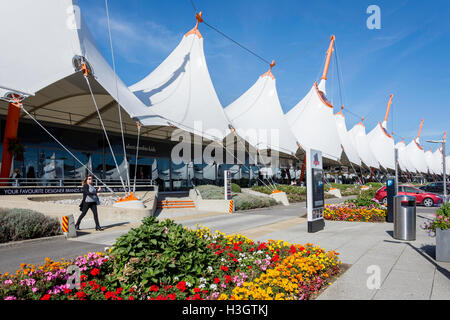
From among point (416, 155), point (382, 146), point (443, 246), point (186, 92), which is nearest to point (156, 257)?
point (443, 246)

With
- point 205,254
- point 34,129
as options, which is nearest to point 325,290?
point 205,254

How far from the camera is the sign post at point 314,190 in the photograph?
10086 millimetres

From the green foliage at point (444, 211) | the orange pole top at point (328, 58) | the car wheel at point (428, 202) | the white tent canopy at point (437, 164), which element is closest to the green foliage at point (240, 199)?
the car wheel at point (428, 202)

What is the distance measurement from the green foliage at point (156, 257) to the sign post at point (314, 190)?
6265 mm

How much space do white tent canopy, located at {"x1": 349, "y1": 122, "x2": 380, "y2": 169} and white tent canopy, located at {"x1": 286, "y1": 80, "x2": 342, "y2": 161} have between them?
23891 millimetres

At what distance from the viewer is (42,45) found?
560 inches

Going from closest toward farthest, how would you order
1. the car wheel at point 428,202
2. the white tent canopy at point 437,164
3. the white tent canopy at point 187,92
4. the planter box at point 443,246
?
the planter box at point 443,246 → the car wheel at point 428,202 → the white tent canopy at point 187,92 → the white tent canopy at point 437,164

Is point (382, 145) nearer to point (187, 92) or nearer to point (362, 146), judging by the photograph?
point (362, 146)

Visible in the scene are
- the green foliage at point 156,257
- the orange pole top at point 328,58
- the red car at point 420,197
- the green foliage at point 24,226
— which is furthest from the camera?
the orange pole top at point 328,58

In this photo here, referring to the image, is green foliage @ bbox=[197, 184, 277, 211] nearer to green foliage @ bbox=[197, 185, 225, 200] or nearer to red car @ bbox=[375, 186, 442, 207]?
green foliage @ bbox=[197, 185, 225, 200]

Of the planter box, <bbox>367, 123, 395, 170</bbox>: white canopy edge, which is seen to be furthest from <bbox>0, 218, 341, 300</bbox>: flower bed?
<bbox>367, 123, 395, 170</bbox>: white canopy edge

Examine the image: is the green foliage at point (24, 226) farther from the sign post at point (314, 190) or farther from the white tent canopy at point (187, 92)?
the white tent canopy at point (187, 92)

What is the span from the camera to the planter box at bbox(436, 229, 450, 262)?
599 centimetres

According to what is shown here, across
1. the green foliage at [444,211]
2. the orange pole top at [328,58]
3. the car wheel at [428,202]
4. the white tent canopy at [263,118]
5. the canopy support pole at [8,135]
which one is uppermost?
the orange pole top at [328,58]
